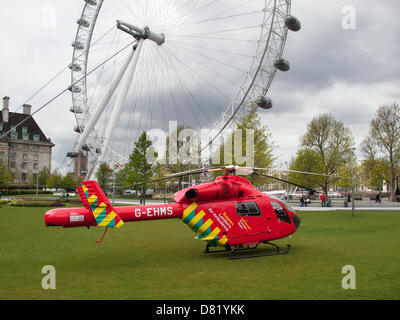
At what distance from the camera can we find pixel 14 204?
43625mm

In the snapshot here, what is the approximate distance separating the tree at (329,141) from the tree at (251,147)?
63.2 ft

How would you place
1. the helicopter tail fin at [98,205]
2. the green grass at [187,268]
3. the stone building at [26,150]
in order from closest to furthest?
the green grass at [187,268] → the helicopter tail fin at [98,205] → the stone building at [26,150]

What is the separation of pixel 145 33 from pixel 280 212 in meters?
15.6

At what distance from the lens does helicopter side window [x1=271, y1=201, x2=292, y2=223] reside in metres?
13.9

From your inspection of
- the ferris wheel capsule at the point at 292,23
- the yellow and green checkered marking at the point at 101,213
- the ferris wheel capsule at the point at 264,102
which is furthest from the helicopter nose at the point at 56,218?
the ferris wheel capsule at the point at 292,23

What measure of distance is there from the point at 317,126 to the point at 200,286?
51.4m

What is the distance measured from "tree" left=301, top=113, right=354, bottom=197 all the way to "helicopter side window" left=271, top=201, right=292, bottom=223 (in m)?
43.3

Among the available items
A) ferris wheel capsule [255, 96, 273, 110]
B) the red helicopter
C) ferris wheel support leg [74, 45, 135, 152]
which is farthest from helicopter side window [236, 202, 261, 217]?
ferris wheel capsule [255, 96, 273, 110]

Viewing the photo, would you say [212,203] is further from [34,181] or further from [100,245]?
[34,181]

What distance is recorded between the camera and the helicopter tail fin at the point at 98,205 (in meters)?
11.6

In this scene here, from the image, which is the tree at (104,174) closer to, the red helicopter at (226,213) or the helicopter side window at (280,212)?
the red helicopter at (226,213)

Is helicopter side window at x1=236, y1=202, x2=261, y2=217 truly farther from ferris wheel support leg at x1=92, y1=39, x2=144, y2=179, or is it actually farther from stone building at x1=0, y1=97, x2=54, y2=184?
stone building at x1=0, y1=97, x2=54, y2=184

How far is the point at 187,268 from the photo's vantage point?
36.7 feet
